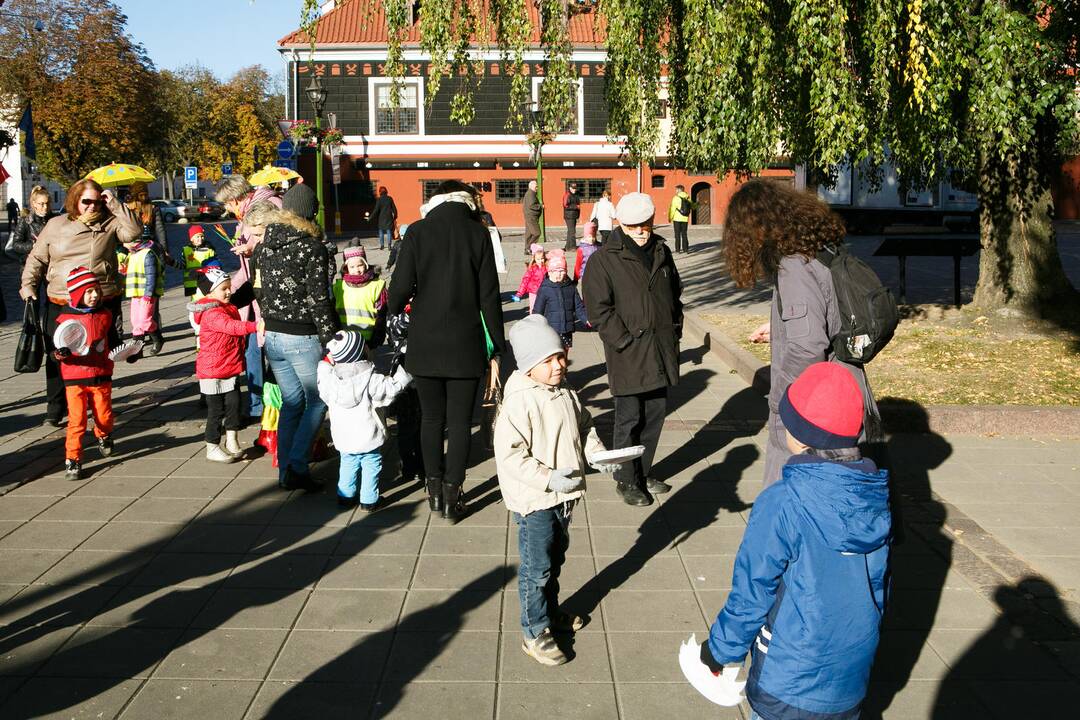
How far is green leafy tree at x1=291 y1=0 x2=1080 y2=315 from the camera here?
28.6 feet

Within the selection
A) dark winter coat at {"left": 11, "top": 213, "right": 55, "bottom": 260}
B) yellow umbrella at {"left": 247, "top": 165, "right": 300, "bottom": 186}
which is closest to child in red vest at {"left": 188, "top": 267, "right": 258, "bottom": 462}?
yellow umbrella at {"left": 247, "top": 165, "right": 300, "bottom": 186}

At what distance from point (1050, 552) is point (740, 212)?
2551mm

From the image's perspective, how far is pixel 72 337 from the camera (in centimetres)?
675

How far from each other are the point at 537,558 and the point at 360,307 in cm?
308

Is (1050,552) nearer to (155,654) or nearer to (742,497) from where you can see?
(742,497)

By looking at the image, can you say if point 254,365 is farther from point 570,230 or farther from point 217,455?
point 570,230

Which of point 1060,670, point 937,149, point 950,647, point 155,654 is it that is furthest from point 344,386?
point 937,149

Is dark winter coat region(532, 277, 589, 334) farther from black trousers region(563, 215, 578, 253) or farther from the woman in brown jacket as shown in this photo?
black trousers region(563, 215, 578, 253)

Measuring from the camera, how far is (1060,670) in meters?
4.19

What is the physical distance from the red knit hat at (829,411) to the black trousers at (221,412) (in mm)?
4933

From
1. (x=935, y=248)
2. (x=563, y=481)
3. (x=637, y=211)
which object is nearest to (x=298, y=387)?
(x=637, y=211)

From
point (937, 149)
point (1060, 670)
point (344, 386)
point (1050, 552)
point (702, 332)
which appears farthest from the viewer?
point (702, 332)

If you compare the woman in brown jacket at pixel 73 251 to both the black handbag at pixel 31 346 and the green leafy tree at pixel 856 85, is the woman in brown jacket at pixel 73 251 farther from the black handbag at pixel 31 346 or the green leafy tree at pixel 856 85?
the green leafy tree at pixel 856 85

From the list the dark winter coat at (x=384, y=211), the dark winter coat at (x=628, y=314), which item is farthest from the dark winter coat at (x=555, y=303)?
the dark winter coat at (x=384, y=211)
